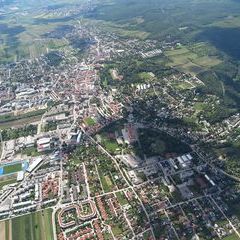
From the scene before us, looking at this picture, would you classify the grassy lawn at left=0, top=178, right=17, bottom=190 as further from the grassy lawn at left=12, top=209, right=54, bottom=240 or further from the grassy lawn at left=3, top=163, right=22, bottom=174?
the grassy lawn at left=12, top=209, right=54, bottom=240

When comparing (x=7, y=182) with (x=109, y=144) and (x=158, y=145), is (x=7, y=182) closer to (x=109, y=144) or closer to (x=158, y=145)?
(x=109, y=144)

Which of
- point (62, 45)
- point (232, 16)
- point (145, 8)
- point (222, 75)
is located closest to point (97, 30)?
point (62, 45)

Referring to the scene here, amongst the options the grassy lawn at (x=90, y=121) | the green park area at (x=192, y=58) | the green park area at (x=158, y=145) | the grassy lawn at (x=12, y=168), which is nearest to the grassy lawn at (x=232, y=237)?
the green park area at (x=158, y=145)

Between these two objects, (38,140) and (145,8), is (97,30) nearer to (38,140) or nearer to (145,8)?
(145,8)

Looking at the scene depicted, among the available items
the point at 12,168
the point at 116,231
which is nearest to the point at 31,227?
the point at 116,231

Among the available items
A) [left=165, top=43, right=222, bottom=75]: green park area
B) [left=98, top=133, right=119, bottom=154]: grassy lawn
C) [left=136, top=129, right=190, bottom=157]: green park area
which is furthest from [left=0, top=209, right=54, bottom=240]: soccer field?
[left=165, top=43, right=222, bottom=75]: green park area

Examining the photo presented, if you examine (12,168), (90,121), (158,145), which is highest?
(158,145)

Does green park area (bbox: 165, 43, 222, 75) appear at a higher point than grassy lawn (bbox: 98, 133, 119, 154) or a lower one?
lower
